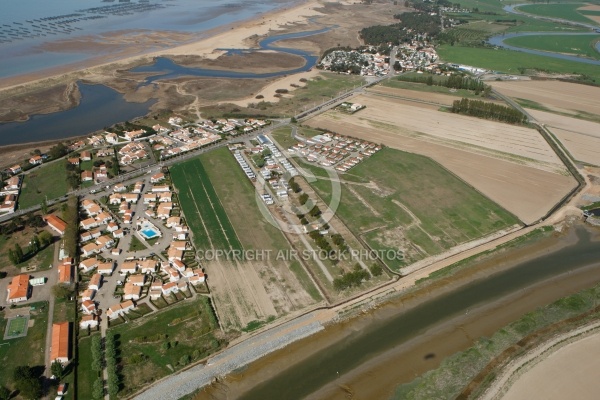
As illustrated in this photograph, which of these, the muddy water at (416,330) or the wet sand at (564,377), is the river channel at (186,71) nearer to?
the muddy water at (416,330)

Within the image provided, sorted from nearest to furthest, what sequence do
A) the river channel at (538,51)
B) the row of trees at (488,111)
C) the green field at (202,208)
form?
the green field at (202,208) → the row of trees at (488,111) → the river channel at (538,51)

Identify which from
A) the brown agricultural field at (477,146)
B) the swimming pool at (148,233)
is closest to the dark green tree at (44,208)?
the swimming pool at (148,233)

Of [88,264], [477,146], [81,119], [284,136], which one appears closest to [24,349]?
[88,264]

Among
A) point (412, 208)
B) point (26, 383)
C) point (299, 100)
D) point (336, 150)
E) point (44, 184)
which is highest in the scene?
point (44, 184)

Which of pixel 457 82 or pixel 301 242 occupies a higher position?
pixel 457 82

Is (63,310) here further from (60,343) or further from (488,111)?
(488,111)
